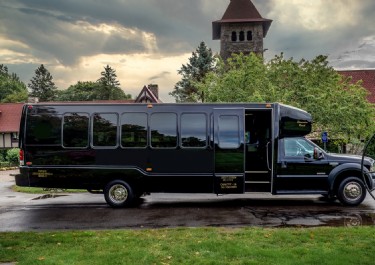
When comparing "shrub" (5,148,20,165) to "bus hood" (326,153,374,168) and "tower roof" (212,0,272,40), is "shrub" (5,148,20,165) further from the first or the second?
"bus hood" (326,153,374,168)

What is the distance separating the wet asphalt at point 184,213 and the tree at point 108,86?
85644mm

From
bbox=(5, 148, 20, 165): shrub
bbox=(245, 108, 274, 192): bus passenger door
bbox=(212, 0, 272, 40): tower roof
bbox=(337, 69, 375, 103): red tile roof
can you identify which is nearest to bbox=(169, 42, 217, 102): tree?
bbox=(212, 0, 272, 40): tower roof

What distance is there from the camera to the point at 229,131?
1162 centimetres

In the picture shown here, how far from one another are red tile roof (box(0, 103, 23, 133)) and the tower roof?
95.7 feet

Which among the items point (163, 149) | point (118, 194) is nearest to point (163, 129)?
point (163, 149)

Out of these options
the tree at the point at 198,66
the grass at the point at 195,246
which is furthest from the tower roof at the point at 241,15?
the grass at the point at 195,246

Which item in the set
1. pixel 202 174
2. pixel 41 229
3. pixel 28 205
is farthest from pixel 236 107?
pixel 28 205

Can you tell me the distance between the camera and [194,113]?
38.3 ft

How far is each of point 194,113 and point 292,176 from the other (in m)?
3.33

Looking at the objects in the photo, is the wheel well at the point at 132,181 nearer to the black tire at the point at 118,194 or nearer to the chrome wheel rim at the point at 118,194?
the black tire at the point at 118,194

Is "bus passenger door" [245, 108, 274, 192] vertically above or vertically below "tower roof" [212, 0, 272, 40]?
below

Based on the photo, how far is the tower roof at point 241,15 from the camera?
5119cm

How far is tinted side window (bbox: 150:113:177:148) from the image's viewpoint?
11672 mm

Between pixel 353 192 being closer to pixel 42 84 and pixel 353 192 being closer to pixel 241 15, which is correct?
pixel 241 15
